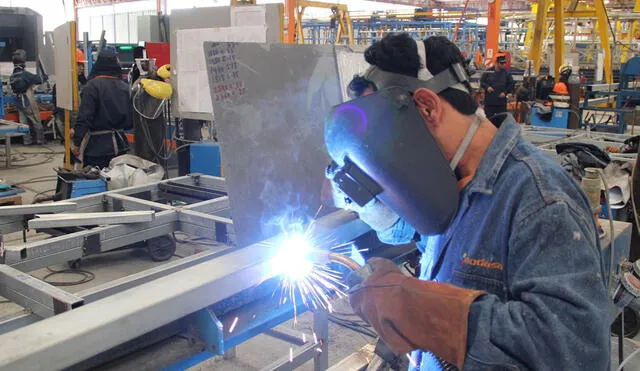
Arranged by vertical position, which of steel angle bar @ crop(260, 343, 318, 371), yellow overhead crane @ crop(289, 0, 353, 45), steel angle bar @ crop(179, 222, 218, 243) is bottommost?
steel angle bar @ crop(260, 343, 318, 371)

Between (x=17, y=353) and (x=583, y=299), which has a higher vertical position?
(x=583, y=299)

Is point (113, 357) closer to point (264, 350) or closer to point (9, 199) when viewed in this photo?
point (264, 350)

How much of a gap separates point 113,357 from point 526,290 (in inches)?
36.3

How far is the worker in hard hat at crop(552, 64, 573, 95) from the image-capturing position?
9.07 metres

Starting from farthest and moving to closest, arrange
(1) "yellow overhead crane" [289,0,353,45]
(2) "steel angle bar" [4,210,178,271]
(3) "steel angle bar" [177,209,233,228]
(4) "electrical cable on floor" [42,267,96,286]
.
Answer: (1) "yellow overhead crane" [289,0,353,45] → (4) "electrical cable on floor" [42,267,96,286] → (3) "steel angle bar" [177,209,233,228] → (2) "steel angle bar" [4,210,178,271]

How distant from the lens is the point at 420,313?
1004 mm

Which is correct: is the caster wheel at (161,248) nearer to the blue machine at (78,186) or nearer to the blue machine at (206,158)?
the blue machine at (78,186)

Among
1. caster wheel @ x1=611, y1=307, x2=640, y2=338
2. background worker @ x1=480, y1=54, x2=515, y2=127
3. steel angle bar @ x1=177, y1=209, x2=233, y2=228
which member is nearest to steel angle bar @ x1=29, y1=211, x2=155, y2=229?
steel angle bar @ x1=177, y1=209, x2=233, y2=228

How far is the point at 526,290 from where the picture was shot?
0.96 meters

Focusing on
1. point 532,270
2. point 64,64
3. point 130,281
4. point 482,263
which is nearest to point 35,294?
point 130,281

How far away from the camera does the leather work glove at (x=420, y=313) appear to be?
3.19 ft

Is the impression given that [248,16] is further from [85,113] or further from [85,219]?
[85,219]

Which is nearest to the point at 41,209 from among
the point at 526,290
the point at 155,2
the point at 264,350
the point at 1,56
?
the point at 264,350

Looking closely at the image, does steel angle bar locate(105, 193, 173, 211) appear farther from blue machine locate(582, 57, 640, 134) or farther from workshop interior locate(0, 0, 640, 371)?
blue machine locate(582, 57, 640, 134)
